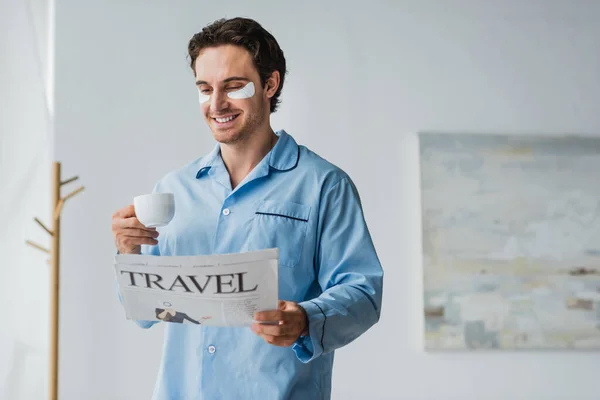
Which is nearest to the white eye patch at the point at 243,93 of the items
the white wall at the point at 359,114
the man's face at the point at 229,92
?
the man's face at the point at 229,92

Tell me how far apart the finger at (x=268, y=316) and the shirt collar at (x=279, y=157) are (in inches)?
16.6

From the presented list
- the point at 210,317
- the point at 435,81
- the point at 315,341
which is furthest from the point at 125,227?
the point at 435,81

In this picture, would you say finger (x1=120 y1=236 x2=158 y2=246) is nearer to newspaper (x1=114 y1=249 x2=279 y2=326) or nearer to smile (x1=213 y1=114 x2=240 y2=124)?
newspaper (x1=114 y1=249 x2=279 y2=326)

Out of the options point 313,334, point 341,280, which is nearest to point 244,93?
point 341,280

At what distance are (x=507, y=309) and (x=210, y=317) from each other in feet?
6.81

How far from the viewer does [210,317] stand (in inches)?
46.7

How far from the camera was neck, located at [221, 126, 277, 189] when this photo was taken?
1525 millimetres

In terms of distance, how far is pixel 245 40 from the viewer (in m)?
1.48

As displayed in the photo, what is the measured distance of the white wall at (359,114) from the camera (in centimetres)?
276

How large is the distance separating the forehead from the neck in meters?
0.13

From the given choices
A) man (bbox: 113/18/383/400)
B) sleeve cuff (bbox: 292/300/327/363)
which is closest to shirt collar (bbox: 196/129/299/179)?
man (bbox: 113/18/383/400)

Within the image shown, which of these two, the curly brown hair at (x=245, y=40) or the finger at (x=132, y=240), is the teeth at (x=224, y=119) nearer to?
the curly brown hair at (x=245, y=40)

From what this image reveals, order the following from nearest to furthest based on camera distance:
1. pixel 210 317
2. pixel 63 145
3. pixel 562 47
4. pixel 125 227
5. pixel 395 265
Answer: pixel 210 317
pixel 125 227
pixel 63 145
pixel 395 265
pixel 562 47

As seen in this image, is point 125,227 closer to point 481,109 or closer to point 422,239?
point 422,239
